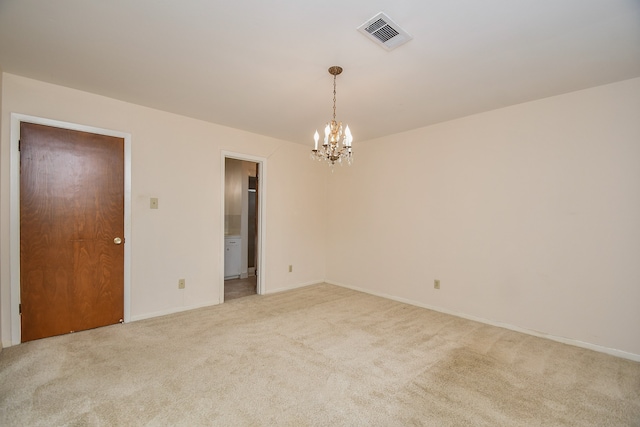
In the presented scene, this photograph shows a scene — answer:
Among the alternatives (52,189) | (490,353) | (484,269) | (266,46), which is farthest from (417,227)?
(52,189)

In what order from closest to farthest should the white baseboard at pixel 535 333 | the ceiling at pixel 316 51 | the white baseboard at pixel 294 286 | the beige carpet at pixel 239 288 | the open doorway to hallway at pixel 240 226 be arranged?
the ceiling at pixel 316 51, the white baseboard at pixel 535 333, the beige carpet at pixel 239 288, the white baseboard at pixel 294 286, the open doorway to hallway at pixel 240 226

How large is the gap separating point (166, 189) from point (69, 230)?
1.02 meters

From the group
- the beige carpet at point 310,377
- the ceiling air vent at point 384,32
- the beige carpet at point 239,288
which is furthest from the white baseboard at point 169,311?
the ceiling air vent at point 384,32

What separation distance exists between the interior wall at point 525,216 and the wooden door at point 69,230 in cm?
354

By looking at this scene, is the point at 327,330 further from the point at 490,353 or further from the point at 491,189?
the point at 491,189

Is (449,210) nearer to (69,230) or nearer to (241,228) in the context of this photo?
(241,228)

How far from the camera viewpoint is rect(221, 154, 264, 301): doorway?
15.6ft

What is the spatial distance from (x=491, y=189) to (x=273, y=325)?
3.03 meters

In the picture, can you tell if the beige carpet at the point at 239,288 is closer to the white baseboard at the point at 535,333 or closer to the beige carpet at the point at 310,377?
the beige carpet at the point at 310,377

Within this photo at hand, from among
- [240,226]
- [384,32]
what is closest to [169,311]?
[240,226]

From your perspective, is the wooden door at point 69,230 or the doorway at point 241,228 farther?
the doorway at point 241,228

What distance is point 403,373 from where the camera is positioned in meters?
2.25

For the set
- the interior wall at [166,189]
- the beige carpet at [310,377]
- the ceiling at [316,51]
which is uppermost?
the ceiling at [316,51]

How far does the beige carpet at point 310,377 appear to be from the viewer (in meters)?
1.76
